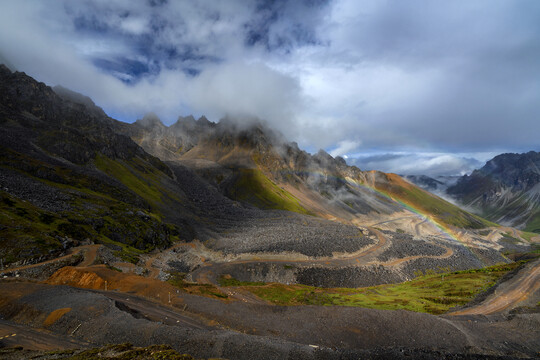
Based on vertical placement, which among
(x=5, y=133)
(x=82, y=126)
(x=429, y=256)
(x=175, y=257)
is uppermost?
(x=82, y=126)

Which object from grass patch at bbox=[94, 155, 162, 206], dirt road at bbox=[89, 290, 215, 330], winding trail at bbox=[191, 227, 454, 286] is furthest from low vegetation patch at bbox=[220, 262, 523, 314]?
grass patch at bbox=[94, 155, 162, 206]

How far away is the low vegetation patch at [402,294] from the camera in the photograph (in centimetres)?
5141

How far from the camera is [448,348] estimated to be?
92.8 feet

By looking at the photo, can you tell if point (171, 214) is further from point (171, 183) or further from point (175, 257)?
point (171, 183)

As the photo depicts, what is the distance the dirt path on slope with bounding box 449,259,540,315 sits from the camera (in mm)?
43188

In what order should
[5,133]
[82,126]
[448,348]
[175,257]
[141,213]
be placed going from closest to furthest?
[448,348]
[175,257]
[141,213]
[5,133]
[82,126]

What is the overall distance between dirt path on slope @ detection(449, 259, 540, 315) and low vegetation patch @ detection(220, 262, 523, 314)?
4.41m

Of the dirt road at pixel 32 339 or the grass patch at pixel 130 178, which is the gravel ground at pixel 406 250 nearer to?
the dirt road at pixel 32 339

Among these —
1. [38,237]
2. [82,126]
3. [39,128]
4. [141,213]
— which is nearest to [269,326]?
[38,237]

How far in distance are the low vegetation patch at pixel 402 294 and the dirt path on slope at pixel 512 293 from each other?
4.41 meters

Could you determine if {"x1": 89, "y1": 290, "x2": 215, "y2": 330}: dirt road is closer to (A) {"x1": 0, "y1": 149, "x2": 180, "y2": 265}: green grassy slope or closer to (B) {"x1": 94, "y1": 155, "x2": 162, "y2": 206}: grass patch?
(A) {"x1": 0, "y1": 149, "x2": 180, "y2": 265}: green grassy slope

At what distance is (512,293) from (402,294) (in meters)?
20.4

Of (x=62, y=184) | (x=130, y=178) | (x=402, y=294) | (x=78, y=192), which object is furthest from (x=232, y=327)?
(x=130, y=178)

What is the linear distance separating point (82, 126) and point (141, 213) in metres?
127
